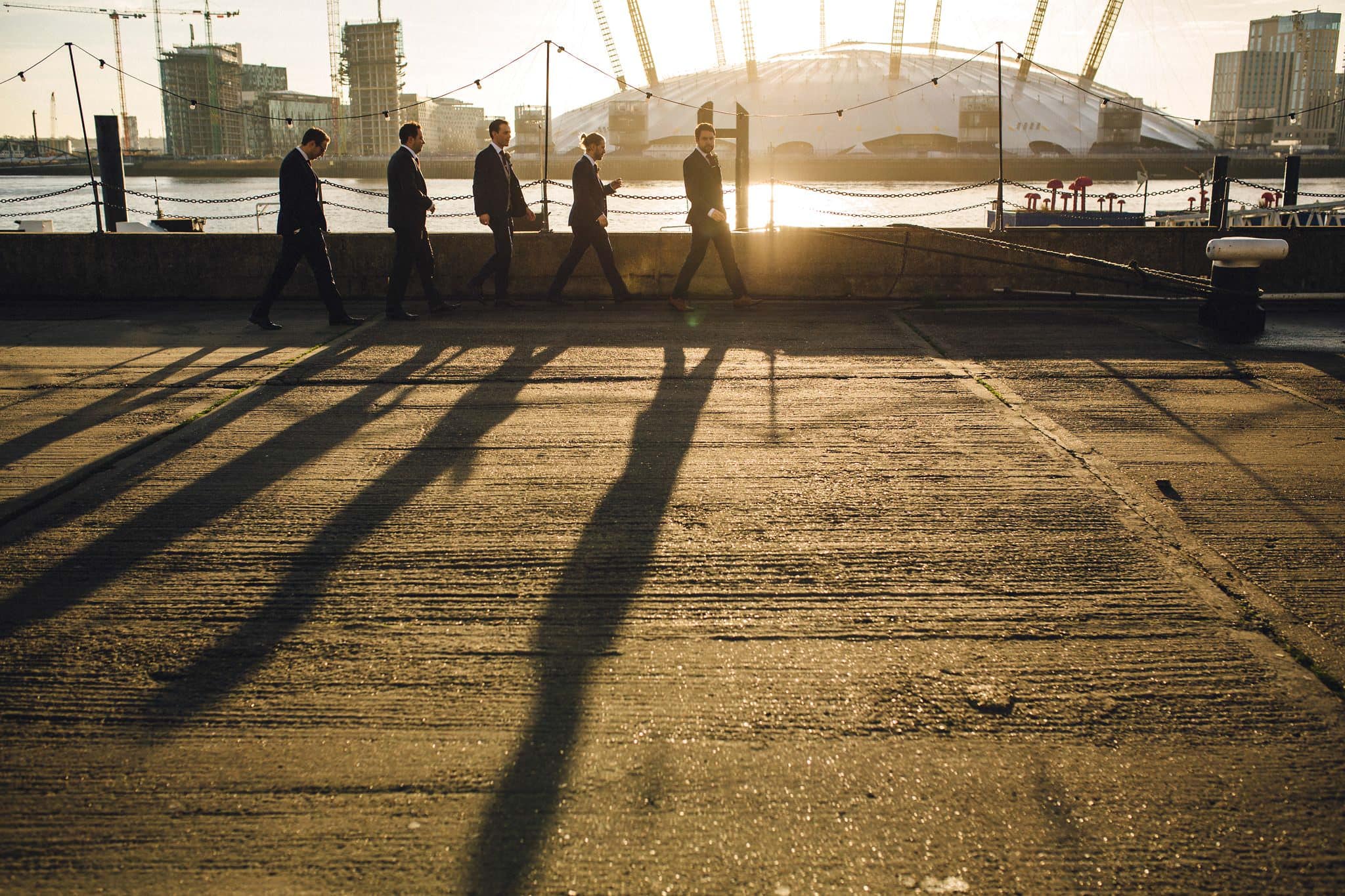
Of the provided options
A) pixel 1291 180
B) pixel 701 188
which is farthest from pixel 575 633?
pixel 1291 180

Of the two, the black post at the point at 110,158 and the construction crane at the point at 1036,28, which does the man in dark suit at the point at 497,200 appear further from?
the construction crane at the point at 1036,28

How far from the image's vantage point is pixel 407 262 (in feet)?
34.7

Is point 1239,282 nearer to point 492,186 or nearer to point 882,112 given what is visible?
point 492,186

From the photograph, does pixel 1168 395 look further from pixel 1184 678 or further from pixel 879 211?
pixel 879 211

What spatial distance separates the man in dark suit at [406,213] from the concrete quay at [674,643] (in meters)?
3.61

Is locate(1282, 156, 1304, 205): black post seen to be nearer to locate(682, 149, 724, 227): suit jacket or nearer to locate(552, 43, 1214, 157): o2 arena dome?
locate(682, 149, 724, 227): suit jacket

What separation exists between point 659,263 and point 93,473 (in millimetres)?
8030

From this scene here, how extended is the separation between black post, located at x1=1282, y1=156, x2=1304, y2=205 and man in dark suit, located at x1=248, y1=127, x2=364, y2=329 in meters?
28.1

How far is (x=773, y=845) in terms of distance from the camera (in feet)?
7.63

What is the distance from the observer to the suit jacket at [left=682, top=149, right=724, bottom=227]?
11.0m

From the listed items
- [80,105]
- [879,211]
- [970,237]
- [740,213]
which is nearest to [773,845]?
[970,237]

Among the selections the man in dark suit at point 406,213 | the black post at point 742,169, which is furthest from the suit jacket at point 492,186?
the black post at point 742,169

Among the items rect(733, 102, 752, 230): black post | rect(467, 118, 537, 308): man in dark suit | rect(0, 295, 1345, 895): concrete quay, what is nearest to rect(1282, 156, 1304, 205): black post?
rect(733, 102, 752, 230): black post

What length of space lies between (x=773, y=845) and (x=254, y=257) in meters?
11.7
